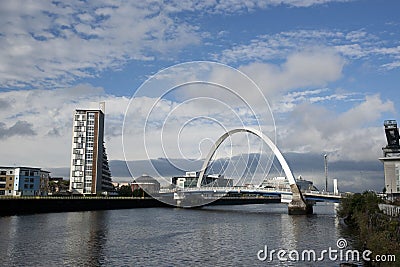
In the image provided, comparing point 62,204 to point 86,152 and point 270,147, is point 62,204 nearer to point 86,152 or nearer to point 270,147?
point 86,152

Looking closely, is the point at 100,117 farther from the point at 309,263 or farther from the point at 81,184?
the point at 309,263

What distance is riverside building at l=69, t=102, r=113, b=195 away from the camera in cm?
6384

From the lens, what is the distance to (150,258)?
1666 cm

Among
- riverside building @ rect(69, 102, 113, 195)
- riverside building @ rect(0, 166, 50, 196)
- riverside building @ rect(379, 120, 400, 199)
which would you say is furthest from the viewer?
riverside building @ rect(69, 102, 113, 195)

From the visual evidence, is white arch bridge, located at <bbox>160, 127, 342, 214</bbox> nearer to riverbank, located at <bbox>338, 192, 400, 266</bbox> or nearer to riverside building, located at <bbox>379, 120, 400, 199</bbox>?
riverside building, located at <bbox>379, 120, 400, 199</bbox>

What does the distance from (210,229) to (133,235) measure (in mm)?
5999

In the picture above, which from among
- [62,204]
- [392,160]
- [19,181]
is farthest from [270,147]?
[19,181]

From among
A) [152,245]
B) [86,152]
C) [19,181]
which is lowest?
[152,245]

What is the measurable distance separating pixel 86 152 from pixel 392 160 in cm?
4213

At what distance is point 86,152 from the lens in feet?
212

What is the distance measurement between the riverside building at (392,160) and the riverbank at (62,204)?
32.2 meters

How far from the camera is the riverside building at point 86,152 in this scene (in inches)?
2514

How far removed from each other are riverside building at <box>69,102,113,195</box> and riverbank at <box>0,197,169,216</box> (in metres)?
8.24

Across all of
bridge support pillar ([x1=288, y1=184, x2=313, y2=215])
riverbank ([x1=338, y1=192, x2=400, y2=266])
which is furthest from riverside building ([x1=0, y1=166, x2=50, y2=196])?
riverbank ([x1=338, y1=192, x2=400, y2=266])
